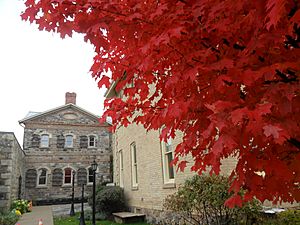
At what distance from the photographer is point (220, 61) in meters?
2.29

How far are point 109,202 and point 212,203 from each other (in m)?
9.56

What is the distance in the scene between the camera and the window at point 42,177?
28531 millimetres

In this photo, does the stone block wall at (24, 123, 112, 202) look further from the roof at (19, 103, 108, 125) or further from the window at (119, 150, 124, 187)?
the window at (119, 150, 124, 187)

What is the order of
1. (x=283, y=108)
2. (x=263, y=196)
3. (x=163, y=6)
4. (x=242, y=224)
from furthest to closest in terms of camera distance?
(x=242, y=224), (x=263, y=196), (x=163, y=6), (x=283, y=108)

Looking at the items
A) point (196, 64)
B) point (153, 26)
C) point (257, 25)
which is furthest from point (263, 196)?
point (153, 26)

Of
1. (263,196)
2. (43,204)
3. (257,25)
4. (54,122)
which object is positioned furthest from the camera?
(54,122)

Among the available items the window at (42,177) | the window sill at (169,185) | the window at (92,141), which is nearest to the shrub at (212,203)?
the window sill at (169,185)

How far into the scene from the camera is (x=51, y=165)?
29.4 metres

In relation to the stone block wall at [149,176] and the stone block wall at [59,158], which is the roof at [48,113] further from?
the stone block wall at [149,176]

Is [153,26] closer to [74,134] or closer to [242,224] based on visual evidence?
[242,224]

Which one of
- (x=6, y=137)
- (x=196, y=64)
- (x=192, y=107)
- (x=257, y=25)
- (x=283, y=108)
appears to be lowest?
(x=283, y=108)

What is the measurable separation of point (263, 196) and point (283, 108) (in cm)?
105

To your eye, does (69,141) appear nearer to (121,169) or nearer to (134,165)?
(121,169)

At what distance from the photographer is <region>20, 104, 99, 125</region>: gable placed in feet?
98.5
